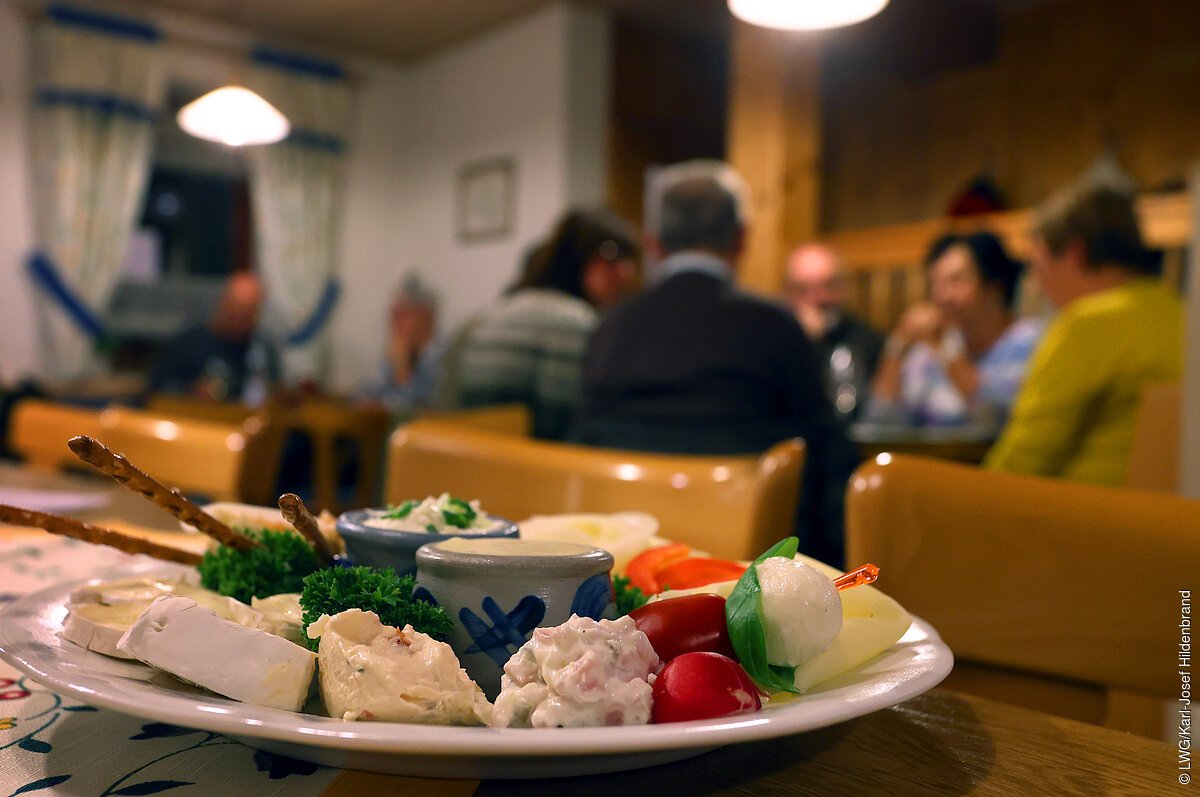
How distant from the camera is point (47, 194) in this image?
6129mm

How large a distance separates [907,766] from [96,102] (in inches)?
273

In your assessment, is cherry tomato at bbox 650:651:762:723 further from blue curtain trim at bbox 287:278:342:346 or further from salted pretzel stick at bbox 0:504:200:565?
blue curtain trim at bbox 287:278:342:346

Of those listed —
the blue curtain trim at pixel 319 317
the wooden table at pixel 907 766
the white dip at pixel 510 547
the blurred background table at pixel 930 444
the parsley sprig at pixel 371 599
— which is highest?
the blue curtain trim at pixel 319 317

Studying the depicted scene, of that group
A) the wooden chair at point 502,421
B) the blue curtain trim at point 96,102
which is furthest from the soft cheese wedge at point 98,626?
the blue curtain trim at point 96,102

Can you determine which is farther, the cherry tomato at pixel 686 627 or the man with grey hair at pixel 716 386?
the man with grey hair at pixel 716 386

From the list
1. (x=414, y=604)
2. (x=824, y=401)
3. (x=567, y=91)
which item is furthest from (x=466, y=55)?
(x=414, y=604)

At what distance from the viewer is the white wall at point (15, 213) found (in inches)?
235

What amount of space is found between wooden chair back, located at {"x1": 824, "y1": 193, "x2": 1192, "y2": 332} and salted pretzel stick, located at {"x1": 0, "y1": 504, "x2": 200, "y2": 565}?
4918 millimetres

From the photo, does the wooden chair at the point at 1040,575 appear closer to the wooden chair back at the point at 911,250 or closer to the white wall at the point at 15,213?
the wooden chair back at the point at 911,250

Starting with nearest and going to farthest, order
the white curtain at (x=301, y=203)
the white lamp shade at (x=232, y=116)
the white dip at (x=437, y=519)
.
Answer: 1. the white dip at (x=437, y=519)
2. the white lamp shade at (x=232, y=116)
3. the white curtain at (x=301, y=203)

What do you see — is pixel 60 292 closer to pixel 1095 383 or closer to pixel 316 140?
pixel 316 140

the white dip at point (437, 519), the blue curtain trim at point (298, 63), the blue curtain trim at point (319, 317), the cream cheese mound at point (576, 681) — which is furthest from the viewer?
the blue curtain trim at point (319, 317)

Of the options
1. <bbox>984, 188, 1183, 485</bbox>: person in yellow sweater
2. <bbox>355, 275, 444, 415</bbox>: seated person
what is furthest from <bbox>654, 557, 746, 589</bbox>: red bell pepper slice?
<bbox>355, 275, 444, 415</bbox>: seated person

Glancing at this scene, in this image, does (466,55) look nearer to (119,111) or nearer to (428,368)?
(119,111)
